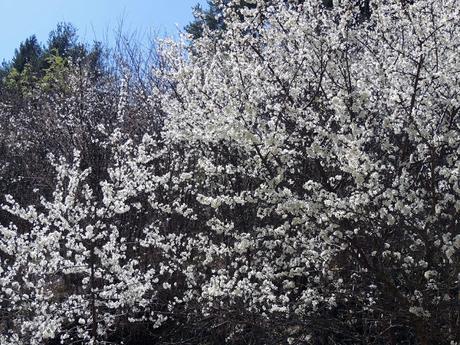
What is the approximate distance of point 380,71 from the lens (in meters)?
4.49

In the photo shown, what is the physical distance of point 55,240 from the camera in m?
5.43

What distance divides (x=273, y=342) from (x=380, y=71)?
92.0 inches

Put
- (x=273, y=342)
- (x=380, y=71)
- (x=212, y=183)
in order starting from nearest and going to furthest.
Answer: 1. (x=380, y=71)
2. (x=273, y=342)
3. (x=212, y=183)

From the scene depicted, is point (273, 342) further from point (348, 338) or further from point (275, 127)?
point (275, 127)

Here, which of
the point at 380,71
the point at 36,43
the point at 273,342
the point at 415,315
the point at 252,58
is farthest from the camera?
the point at 36,43

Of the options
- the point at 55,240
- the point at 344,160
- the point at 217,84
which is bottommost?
the point at 344,160

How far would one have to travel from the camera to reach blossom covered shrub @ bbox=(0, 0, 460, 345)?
407 centimetres

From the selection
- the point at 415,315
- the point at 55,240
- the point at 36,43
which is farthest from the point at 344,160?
the point at 36,43

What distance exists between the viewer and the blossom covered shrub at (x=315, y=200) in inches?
160

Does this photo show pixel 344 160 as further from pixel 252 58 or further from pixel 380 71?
pixel 252 58

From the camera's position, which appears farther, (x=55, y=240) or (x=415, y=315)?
(x=55, y=240)

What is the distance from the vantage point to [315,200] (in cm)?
418

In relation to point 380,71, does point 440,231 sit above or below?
below

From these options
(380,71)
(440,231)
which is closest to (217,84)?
(380,71)
